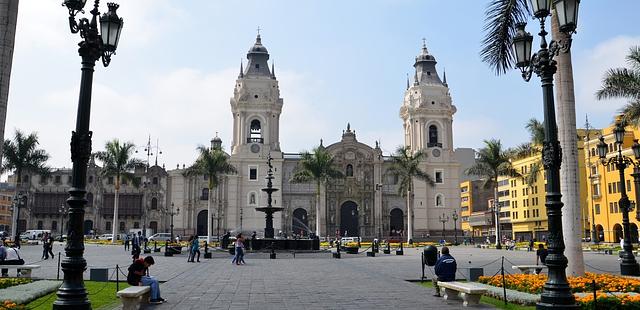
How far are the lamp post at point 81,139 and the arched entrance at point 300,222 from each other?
203 ft

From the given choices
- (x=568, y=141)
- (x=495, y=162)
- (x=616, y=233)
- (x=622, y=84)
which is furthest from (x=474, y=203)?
(x=568, y=141)

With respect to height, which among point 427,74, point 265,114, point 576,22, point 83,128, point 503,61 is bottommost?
point 83,128

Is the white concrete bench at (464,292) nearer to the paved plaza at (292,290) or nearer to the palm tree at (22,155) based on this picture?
the paved plaza at (292,290)

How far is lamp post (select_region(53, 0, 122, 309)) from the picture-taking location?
8.70m

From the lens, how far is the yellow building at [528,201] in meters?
73.5

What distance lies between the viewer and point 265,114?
238 feet

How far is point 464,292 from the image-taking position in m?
12.4

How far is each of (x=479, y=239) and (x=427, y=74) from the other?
22.7 metres

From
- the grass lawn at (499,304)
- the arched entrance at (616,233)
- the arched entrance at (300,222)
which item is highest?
the arched entrance at (300,222)

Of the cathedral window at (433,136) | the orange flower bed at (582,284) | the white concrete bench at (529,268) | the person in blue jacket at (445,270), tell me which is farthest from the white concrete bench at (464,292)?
the cathedral window at (433,136)

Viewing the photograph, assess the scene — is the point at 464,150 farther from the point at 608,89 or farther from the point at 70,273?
the point at 70,273

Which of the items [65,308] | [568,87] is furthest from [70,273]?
[568,87]

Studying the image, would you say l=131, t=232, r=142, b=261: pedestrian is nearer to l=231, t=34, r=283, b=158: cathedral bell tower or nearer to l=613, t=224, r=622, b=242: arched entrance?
l=231, t=34, r=283, b=158: cathedral bell tower

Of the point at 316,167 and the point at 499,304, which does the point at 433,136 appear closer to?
the point at 316,167
